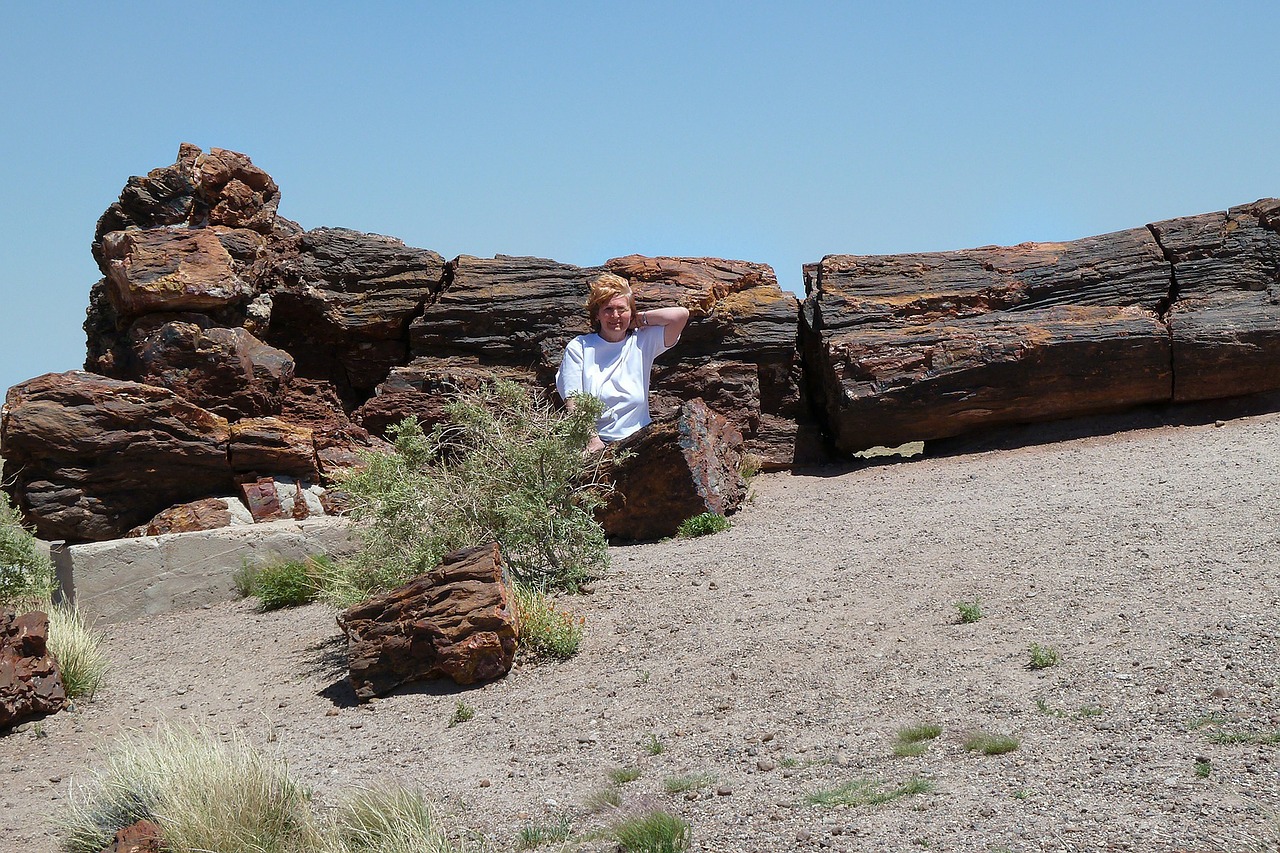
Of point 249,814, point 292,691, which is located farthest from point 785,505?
point 249,814

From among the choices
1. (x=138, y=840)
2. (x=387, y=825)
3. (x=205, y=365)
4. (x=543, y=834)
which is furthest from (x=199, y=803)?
(x=205, y=365)

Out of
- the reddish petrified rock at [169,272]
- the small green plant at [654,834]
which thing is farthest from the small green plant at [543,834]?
the reddish petrified rock at [169,272]

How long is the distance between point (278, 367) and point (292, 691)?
4.53 meters

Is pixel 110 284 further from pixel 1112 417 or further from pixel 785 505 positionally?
pixel 1112 417

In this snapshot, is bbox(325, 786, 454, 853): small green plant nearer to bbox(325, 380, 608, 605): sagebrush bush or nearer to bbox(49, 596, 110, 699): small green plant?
bbox(325, 380, 608, 605): sagebrush bush

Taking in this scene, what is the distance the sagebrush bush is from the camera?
23.7ft

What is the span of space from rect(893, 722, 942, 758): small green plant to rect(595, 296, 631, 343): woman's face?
224 inches

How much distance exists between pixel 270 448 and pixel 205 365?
1.03 meters

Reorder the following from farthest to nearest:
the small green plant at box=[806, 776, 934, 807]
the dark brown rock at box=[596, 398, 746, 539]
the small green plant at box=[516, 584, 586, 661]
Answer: the dark brown rock at box=[596, 398, 746, 539]
the small green plant at box=[516, 584, 586, 661]
the small green plant at box=[806, 776, 934, 807]

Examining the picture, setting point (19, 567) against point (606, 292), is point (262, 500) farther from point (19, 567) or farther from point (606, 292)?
point (606, 292)

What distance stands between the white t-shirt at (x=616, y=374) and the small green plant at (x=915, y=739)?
4.82 metres

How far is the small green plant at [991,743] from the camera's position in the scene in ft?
14.0

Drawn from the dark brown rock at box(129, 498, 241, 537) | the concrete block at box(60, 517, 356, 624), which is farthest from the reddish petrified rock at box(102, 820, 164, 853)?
the dark brown rock at box(129, 498, 241, 537)

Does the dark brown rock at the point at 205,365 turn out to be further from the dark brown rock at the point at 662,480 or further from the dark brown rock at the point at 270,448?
the dark brown rock at the point at 662,480
